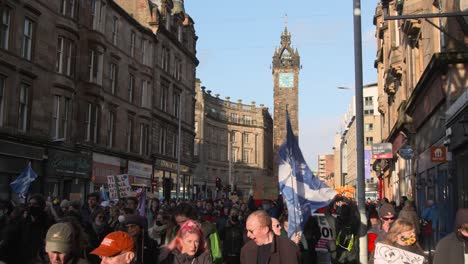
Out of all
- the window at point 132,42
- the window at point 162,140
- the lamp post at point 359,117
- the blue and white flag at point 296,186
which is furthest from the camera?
the window at point 162,140

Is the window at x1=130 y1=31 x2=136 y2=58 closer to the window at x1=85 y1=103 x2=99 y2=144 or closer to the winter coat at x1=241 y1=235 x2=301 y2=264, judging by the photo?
the window at x1=85 y1=103 x2=99 y2=144

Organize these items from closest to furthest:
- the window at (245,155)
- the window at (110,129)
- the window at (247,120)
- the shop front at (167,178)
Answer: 1. the window at (110,129)
2. the shop front at (167,178)
3. the window at (245,155)
4. the window at (247,120)

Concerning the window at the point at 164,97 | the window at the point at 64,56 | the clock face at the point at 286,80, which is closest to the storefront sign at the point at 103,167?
the window at the point at 64,56

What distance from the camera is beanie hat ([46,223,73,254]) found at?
4105 millimetres

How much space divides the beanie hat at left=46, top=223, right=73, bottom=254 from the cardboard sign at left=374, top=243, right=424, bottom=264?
266 centimetres

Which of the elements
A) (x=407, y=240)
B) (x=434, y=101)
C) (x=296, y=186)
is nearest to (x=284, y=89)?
(x=434, y=101)

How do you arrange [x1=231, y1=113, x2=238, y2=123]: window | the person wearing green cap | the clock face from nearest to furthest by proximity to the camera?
1. the person wearing green cap
2. the clock face
3. [x1=231, y1=113, x2=238, y2=123]: window

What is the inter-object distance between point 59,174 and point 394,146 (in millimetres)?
20541

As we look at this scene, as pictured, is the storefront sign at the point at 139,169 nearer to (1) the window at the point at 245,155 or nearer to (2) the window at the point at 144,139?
(2) the window at the point at 144,139

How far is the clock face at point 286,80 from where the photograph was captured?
98750 mm

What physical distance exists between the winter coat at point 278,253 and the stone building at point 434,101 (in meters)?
7.70

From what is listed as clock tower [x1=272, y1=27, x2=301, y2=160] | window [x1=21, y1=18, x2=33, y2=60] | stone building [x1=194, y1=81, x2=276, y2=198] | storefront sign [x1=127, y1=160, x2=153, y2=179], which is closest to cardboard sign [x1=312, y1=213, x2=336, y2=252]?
window [x1=21, y1=18, x2=33, y2=60]

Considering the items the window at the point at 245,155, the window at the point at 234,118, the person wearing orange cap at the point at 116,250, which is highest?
the window at the point at 234,118

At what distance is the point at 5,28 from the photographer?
2422 centimetres
